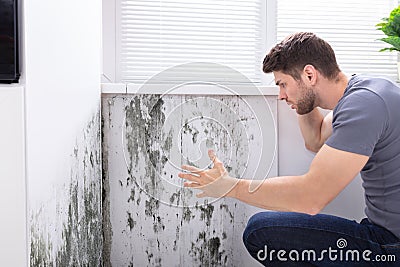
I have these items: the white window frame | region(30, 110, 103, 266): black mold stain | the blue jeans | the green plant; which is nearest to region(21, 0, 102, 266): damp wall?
region(30, 110, 103, 266): black mold stain

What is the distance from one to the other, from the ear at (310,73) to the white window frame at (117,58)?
27cm

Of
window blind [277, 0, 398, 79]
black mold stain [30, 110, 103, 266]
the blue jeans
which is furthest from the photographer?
window blind [277, 0, 398, 79]

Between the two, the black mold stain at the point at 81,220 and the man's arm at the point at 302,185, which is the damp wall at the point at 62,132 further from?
the man's arm at the point at 302,185

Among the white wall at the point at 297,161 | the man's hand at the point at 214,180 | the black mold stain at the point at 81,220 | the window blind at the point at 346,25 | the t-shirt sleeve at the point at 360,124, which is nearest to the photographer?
the black mold stain at the point at 81,220

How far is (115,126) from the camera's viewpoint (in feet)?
6.32

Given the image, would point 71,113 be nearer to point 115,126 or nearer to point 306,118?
point 115,126

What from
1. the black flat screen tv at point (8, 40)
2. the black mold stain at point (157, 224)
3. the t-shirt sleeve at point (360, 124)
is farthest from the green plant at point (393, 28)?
the black flat screen tv at point (8, 40)

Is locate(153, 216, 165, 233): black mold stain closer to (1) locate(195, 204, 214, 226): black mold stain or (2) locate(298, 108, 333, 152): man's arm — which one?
(1) locate(195, 204, 214, 226): black mold stain

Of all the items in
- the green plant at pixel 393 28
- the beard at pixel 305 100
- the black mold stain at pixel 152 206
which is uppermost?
the green plant at pixel 393 28

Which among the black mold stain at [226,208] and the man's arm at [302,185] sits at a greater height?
the man's arm at [302,185]

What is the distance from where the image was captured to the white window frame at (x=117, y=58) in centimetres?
192

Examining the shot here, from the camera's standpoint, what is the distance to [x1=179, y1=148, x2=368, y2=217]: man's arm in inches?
59.5

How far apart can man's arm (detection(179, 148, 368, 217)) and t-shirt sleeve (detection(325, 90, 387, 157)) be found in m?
0.02

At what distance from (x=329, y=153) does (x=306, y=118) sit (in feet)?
1.48
